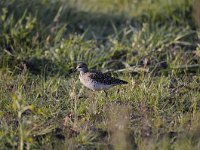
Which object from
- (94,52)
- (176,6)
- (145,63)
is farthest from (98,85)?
(176,6)

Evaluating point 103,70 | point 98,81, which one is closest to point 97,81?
point 98,81

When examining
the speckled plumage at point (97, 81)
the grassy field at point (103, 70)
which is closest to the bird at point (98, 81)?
the speckled plumage at point (97, 81)

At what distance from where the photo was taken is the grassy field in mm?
6121

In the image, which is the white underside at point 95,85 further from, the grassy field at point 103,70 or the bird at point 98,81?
the grassy field at point 103,70

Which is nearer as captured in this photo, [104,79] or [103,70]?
[104,79]

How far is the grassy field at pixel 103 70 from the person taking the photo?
6.12 meters

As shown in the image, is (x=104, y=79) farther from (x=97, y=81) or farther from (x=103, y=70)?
(x=103, y=70)

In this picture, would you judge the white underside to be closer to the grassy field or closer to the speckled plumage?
the speckled plumage

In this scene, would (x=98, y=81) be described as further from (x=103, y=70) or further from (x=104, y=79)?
(x=103, y=70)

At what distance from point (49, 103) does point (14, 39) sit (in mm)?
2524

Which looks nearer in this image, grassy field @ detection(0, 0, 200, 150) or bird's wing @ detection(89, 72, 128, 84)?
grassy field @ detection(0, 0, 200, 150)

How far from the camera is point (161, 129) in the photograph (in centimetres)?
632

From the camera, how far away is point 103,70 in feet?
29.2

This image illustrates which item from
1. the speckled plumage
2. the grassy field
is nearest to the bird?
the speckled plumage
